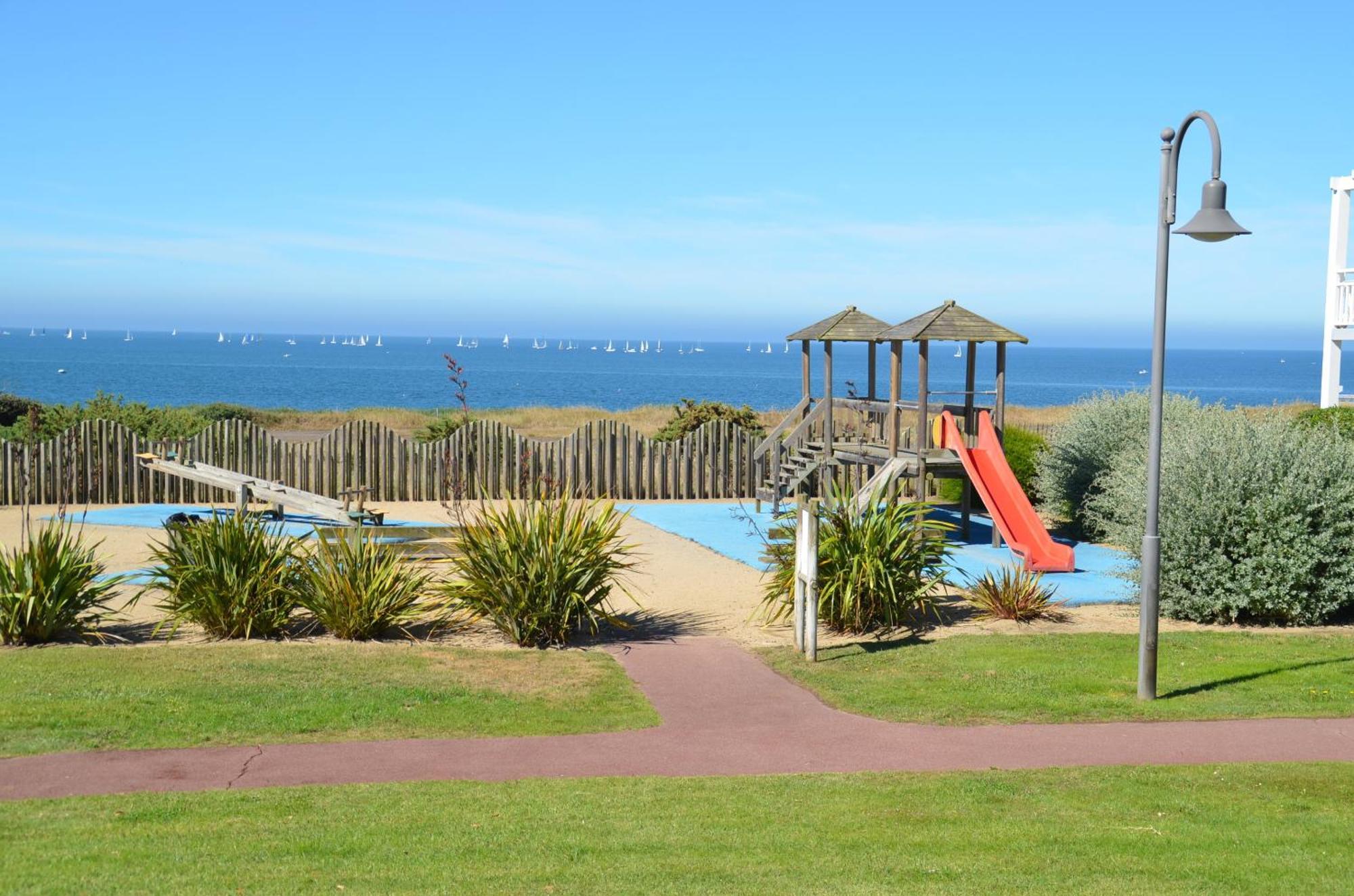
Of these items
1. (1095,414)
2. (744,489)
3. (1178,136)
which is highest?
(1178,136)

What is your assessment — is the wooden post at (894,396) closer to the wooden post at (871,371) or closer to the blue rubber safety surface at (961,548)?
the wooden post at (871,371)

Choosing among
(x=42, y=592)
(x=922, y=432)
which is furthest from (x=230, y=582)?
(x=922, y=432)

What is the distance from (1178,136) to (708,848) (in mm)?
6466

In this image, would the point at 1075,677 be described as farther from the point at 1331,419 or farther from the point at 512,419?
the point at 512,419

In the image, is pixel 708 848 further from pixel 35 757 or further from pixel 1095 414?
pixel 1095 414

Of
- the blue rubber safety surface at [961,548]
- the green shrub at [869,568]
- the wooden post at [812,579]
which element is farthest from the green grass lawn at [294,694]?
the blue rubber safety surface at [961,548]

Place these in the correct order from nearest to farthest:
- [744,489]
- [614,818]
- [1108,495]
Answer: [614,818] < [1108,495] < [744,489]

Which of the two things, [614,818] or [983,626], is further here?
[983,626]

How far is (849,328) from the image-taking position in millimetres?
22328

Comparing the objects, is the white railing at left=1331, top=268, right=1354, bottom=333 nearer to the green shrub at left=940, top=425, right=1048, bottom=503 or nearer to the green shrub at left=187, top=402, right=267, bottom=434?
the green shrub at left=940, top=425, right=1048, bottom=503

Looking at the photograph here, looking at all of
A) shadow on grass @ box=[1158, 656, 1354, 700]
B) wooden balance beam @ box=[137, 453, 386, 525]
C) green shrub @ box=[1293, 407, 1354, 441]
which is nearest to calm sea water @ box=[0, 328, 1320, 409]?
green shrub @ box=[1293, 407, 1354, 441]

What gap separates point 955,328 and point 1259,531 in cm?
650

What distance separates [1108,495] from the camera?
2048 centimetres

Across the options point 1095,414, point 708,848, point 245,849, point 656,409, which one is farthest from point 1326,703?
point 656,409
